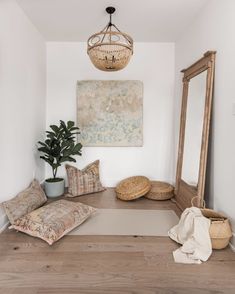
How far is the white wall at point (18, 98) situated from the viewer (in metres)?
2.13

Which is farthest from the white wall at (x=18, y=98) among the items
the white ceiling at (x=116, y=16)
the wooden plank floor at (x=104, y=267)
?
the wooden plank floor at (x=104, y=267)

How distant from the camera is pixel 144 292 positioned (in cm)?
134

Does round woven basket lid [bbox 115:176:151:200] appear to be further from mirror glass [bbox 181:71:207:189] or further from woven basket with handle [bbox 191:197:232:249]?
woven basket with handle [bbox 191:197:232:249]

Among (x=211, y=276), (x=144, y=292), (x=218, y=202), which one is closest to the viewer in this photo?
(x=144, y=292)

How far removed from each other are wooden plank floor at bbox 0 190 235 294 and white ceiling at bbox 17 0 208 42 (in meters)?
2.49

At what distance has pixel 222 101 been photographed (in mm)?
2037

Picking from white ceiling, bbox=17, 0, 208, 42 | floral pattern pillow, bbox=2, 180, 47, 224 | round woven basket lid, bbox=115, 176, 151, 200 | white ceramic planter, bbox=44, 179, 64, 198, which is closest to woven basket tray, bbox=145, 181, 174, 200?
round woven basket lid, bbox=115, 176, 151, 200

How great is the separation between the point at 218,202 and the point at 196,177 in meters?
0.38

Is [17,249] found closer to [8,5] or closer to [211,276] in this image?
[211,276]

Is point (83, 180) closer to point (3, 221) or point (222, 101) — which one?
point (3, 221)

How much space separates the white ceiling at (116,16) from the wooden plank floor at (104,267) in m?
2.49

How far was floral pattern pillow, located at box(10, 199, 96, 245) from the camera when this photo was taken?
1890 millimetres

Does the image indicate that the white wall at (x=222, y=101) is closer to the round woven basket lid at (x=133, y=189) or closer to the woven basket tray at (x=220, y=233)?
the woven basket tray at (x=220, y=233)

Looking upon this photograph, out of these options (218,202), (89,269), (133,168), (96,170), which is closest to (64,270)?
(89,269)
